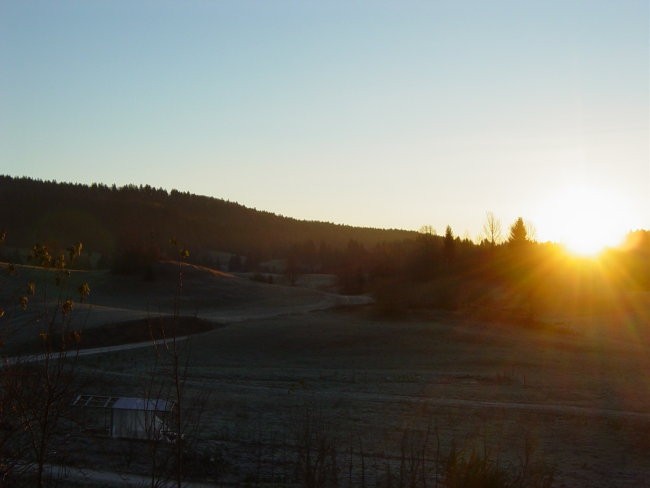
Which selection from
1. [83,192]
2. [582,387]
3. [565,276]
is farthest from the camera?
[83,192]

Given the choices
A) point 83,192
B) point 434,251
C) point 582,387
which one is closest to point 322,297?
point 434,251

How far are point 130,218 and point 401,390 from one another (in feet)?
389

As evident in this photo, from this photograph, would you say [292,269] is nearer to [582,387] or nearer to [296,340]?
[296,340]

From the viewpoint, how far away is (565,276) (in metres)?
85.4

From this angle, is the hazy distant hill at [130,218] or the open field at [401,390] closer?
the open field at [401,390]

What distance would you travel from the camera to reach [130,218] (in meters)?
136

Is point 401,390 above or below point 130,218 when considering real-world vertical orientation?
below

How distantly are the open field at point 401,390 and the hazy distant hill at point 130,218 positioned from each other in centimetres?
3952

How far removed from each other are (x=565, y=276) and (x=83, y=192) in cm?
9676

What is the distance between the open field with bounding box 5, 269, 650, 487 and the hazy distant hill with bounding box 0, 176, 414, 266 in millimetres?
39519

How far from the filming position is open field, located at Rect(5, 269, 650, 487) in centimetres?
1427

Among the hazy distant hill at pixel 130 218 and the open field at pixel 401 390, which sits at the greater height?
the hazy distant hill at pixel 130 218

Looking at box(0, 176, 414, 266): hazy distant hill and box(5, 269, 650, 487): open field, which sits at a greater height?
box(0, 176, 414, 266): hazy distant hill

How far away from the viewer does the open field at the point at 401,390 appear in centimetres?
1427
